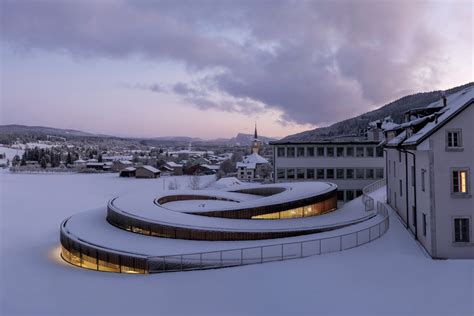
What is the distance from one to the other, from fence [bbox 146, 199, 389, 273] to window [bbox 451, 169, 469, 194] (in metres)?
5.75

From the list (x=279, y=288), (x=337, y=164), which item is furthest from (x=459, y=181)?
(x=337, y=164)

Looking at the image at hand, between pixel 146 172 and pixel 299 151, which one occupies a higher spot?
pixel 299 151

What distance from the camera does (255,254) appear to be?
77.1ft

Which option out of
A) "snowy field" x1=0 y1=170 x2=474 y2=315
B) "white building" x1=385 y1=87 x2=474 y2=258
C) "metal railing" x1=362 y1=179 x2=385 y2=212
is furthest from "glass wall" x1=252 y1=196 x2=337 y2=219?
"white building" x1=385 y1=87 x2=474 y2=258

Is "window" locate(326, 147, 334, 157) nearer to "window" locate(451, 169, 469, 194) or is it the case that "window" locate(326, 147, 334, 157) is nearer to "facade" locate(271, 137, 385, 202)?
"facade" locate(271, 137, 385, 202)

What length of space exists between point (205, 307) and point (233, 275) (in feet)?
13.4

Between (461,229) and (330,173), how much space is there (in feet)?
97.2

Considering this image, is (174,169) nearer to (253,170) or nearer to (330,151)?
(253,170)

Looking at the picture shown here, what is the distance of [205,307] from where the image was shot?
16.4 meters

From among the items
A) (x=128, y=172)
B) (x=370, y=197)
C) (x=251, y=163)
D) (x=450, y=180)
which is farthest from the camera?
(x=128, y=172)

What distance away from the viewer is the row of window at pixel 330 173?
51344 millimetres

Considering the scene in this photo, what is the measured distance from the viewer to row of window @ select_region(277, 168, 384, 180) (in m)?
51.3

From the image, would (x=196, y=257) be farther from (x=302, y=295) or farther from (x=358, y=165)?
(x=358, y=165)

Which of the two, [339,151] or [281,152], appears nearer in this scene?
[339,151]
